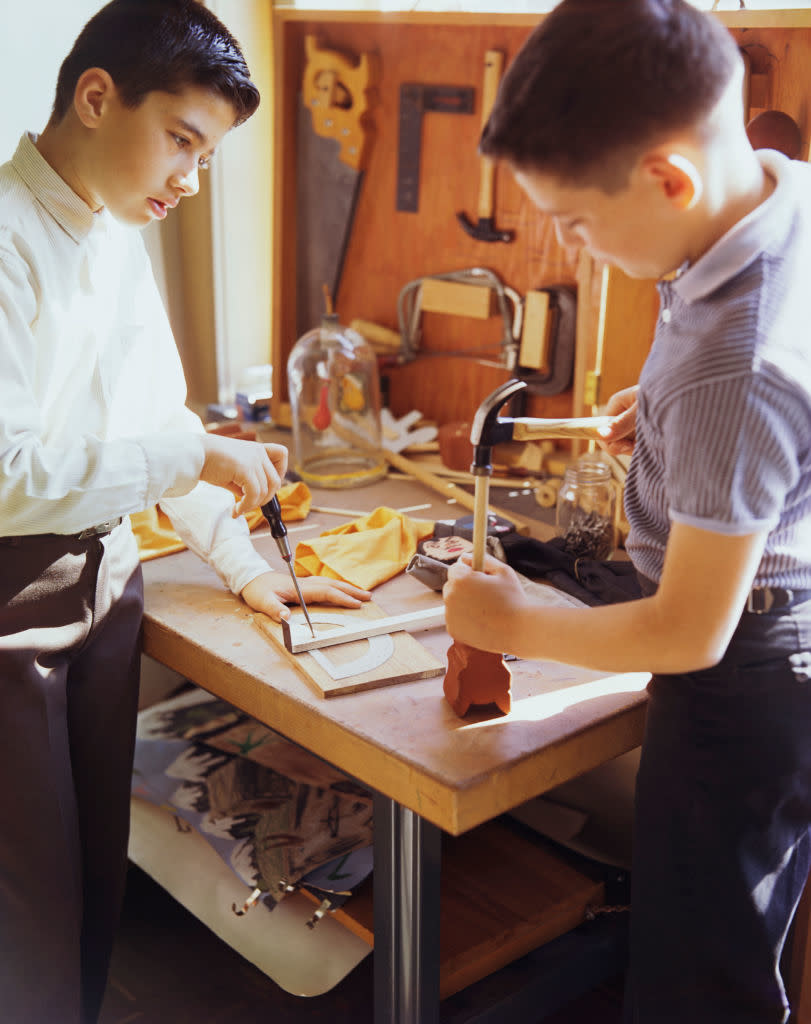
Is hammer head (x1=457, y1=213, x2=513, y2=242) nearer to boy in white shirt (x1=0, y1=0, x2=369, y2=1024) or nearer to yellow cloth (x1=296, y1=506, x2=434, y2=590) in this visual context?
yellow cloth (x1=296, y1=506, x2=434, y2=590)

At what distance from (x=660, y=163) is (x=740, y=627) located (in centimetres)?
39

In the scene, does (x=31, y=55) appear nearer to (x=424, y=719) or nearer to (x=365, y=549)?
(x=365, y=549)

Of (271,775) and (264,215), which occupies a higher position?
(264,215)

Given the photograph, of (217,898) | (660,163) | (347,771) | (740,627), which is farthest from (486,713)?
(217,898)

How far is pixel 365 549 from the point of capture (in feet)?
4.72

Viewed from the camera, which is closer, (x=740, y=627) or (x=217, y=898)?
(x=740, y=627)

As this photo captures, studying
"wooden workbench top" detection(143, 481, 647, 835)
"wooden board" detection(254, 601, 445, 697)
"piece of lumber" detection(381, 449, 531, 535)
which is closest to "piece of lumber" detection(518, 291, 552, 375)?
"piece of lumber" detection(381, 449, 531, 535)

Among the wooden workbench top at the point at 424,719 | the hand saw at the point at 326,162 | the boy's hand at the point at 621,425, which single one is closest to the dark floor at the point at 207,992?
the wooden workbench top at the point at 424,719

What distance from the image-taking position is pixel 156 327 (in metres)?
1.34

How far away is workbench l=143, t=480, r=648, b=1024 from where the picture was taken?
98 centimetres

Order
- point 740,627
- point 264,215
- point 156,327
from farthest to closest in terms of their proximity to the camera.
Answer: point 264,215
point 156,327
point 740,627

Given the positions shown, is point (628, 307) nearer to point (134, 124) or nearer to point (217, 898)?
point (134, 124)

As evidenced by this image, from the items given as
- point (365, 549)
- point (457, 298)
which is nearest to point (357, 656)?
point (365, 549)

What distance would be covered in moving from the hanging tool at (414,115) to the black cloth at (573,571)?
821 mm
